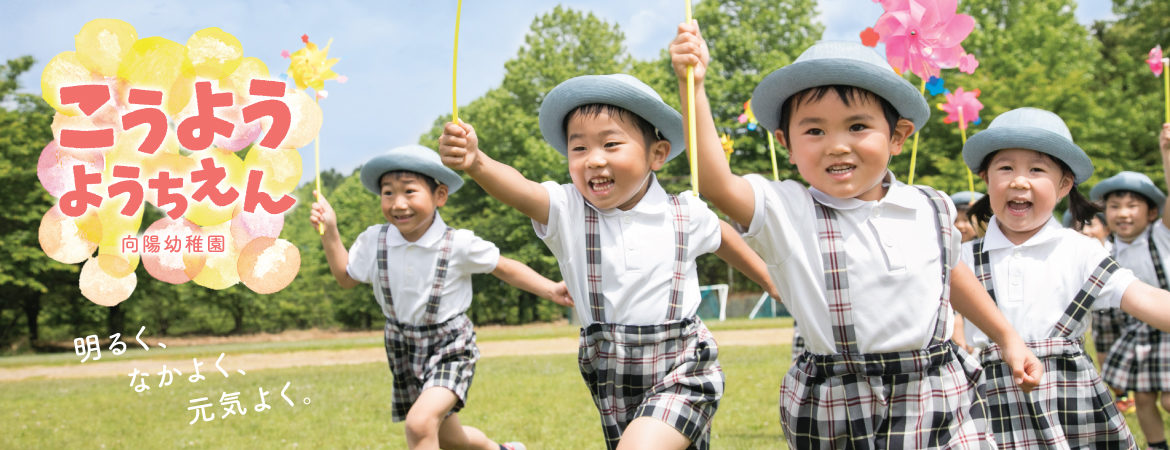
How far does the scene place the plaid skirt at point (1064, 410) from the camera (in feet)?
12.2

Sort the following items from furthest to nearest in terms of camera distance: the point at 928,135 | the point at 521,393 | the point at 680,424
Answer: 1. the point at 928,135
2. the point at 521,393
3. the point at 680,424

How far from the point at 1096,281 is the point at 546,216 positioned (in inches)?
90.3

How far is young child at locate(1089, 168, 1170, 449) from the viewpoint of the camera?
5.95 metres

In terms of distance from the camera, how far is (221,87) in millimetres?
7113

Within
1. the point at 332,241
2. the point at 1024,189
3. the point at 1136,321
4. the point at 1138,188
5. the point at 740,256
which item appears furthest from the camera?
the point at 1138,188

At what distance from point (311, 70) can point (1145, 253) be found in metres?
5.85

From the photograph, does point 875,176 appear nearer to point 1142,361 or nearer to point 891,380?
point 891,380

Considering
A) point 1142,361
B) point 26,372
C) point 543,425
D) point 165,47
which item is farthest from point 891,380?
point 26,372

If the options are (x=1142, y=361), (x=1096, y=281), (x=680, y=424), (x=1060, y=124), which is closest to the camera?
(x=680, y=424)

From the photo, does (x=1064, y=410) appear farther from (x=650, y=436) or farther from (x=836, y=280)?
(x=650, y=436)

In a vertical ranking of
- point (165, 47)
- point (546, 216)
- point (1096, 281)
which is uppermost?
point (165, 47)

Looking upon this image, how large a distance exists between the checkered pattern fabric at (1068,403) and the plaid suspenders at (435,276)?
298 centimetres

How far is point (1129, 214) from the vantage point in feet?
22.1

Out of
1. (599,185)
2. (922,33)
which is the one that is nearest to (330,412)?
(599,185)
